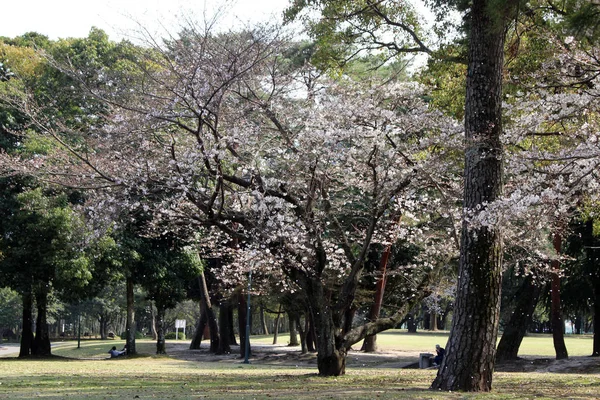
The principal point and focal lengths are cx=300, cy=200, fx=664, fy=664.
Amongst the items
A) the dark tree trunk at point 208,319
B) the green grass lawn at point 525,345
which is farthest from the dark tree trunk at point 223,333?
the green grass lawn at point 525,345

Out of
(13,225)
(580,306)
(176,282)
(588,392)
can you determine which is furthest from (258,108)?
(580,306)

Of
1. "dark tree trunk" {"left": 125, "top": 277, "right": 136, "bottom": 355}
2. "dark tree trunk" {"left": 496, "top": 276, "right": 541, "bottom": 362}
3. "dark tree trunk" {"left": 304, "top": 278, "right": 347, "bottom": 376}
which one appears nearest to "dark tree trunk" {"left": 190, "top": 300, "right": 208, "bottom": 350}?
"dark tree trunk" {"left": 125, "top": 277, "right": 136, "bottom": 355}

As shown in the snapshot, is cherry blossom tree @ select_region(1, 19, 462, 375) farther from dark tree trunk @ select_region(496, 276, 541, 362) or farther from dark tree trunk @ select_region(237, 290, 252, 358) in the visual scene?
dark tree trunk @ select_region(237, 290, 252, 358)

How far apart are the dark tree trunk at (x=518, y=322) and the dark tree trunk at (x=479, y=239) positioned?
13543 mm

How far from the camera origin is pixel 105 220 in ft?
41.4

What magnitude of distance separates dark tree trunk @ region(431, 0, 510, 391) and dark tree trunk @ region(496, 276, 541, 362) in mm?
13543

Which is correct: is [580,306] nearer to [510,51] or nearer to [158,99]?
[510,51]

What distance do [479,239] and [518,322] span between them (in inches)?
562

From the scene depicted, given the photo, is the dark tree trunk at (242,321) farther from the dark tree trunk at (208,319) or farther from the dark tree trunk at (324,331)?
the dark tree trunk at (324,331)

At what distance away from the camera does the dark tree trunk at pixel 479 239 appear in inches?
376

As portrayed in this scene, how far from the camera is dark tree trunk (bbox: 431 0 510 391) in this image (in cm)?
955

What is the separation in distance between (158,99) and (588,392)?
26.8 ft

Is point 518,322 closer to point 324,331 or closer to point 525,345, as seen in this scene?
point 324,331

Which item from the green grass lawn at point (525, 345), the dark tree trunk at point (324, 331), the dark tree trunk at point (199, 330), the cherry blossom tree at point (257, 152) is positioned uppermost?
the cherry blossom tree at point (257, 152)
